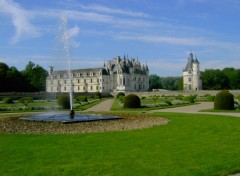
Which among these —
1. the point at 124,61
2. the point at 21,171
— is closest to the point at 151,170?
the point at 21,171

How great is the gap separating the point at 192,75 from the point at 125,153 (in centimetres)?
7703

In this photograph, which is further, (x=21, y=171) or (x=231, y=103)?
(x=231, y=103)

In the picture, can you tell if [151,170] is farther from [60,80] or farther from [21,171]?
[60,80]

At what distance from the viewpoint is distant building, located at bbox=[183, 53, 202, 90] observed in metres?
81.3

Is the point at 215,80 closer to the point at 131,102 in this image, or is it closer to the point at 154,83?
the point at 154,83

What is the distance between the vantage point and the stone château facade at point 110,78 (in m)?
89.4

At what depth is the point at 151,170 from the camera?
5.61 metres

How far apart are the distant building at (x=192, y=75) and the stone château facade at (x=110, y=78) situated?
46.8ft

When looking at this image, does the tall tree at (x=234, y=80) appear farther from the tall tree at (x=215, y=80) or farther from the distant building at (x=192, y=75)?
the distant building at (x=192, y=75)

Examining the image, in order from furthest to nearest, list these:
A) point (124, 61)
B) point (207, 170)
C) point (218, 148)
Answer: point (124, 61) → point (218, 148) → point (207, 170)

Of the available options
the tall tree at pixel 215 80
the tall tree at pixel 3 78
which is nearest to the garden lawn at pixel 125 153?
the tall tree at pixel 3 78

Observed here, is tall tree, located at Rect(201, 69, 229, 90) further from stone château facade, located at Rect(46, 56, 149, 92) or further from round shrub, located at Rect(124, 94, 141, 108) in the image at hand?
round shrub, located at Rect(124, 94, 141, 108)

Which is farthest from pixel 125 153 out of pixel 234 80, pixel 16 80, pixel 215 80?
pixel 234 80

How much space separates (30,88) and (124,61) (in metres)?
34.0
